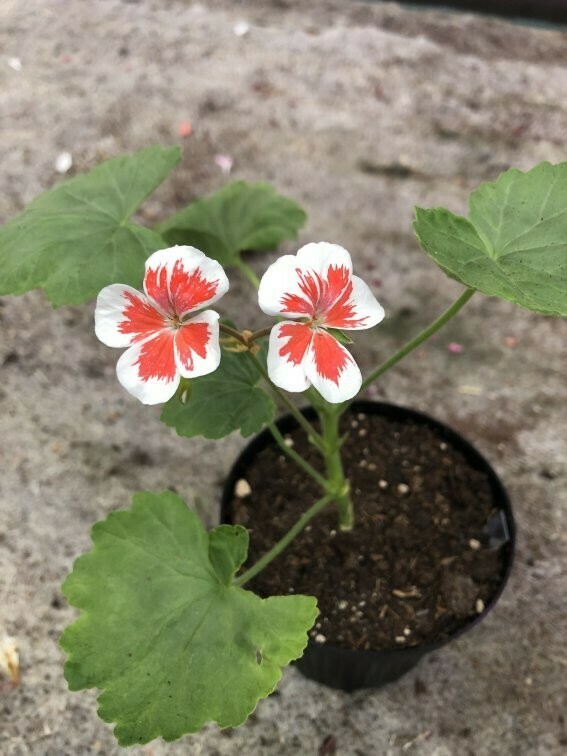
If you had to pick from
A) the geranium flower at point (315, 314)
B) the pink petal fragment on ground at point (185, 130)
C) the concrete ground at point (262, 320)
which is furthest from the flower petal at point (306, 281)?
the pink petal fragment on ground at point (185, 130)

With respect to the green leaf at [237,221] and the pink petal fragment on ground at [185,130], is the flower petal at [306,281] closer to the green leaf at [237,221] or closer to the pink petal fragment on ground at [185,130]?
the green leaf at [237,221]

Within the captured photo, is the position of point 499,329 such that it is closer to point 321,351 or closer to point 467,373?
point 467,373

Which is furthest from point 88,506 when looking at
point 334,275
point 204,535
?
point 334,275

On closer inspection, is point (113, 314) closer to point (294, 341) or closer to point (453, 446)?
point (294, 341)

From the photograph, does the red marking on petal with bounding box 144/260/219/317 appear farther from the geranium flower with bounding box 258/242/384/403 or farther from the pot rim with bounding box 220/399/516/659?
the pot rim with bounding box 220/399/516/659

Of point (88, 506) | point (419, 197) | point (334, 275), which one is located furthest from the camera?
point (419, 197)

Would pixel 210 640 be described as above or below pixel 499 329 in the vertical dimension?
above
